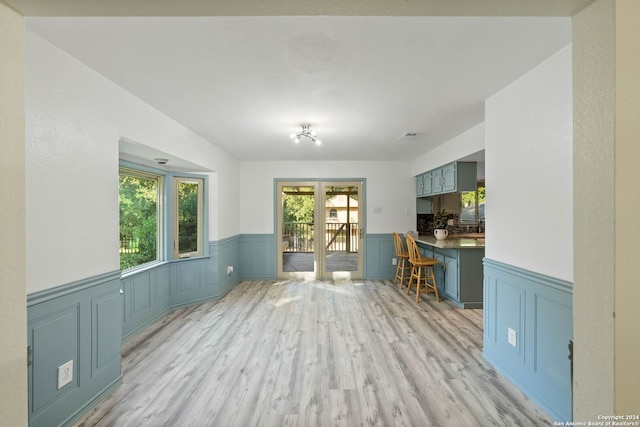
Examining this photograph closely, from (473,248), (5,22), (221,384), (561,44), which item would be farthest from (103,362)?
(473,248)

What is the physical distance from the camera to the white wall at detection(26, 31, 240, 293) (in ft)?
5.01

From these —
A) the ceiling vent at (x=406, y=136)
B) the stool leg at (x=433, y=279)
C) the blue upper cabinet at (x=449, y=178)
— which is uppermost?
the ceiling vent at (x=406, y=136)

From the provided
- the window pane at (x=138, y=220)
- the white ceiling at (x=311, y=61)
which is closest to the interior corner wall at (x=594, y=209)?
the white ceiling at (x=311, y=61)

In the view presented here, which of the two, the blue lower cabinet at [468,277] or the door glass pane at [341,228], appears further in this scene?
the door glass pane at [341,228]

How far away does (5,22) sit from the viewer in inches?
31.6

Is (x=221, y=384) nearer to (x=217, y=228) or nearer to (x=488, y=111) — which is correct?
(x=217, y=228)

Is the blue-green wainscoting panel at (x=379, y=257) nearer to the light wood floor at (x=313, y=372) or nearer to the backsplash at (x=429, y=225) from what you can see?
the backsplash at (x=429, y=225)

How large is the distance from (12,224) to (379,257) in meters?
5.15

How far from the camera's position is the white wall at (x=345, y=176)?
5.38m

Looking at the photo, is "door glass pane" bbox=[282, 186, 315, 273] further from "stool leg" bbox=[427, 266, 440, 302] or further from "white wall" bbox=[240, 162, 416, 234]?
"stool leg" bbox=[427, 266, 440, 302]

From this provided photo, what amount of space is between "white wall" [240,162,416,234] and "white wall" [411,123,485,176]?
55cm

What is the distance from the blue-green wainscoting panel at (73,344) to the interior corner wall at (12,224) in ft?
3.14

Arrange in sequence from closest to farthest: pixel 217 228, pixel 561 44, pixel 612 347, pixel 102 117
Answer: pixel 612 347 → pixel 561 44 → pixel 102 117 → pixel 217 228

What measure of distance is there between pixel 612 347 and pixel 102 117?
2.96 m
